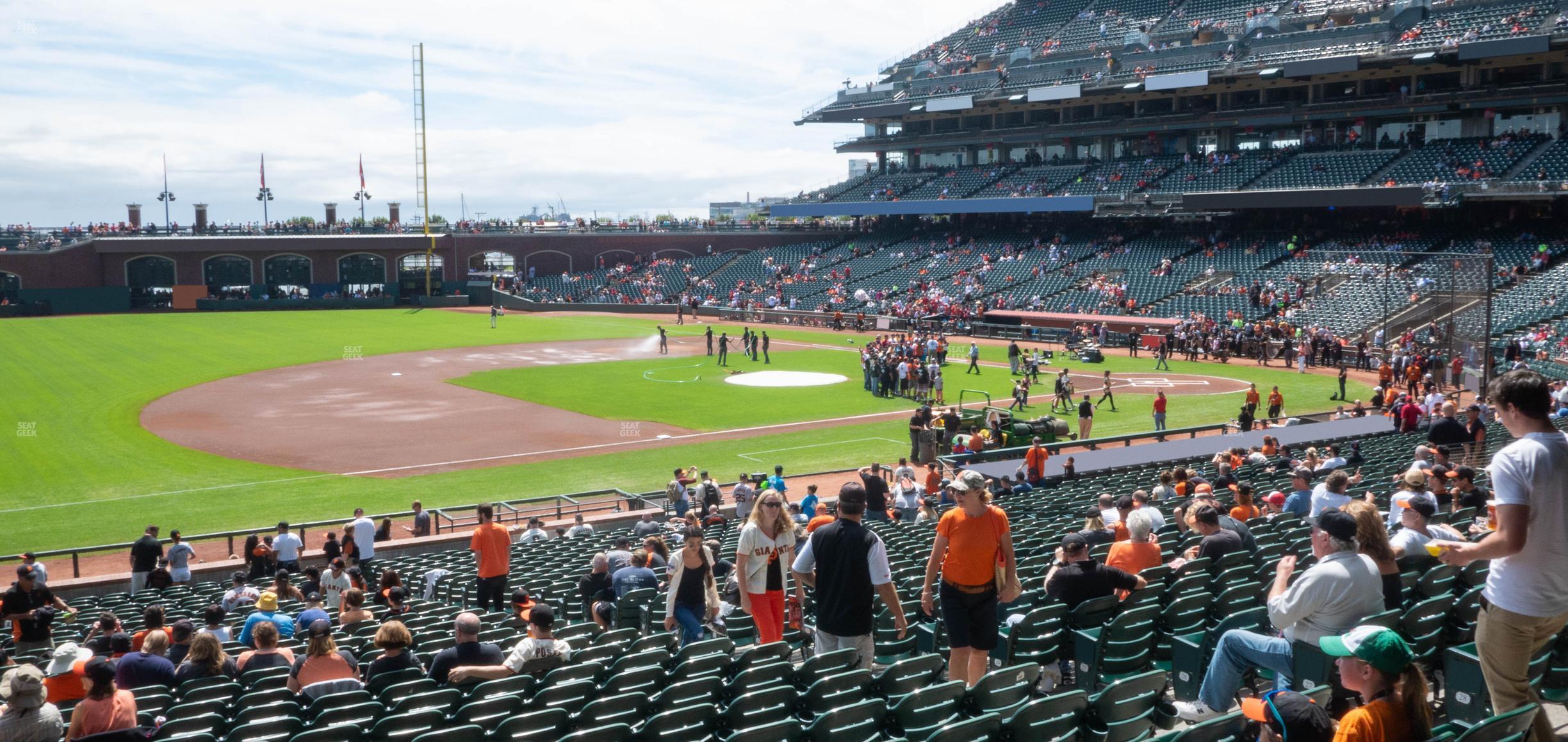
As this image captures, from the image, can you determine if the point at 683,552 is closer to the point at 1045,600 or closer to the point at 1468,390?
the point at 1045,600

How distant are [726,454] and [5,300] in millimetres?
66101

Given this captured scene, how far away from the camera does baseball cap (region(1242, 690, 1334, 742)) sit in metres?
4.58

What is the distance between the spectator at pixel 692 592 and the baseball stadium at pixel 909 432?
5 cm

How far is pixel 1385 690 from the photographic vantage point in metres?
4.86

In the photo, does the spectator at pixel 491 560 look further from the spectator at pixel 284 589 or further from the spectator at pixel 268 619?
the spectator at pixel 284 589

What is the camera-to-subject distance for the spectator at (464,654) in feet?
27.4


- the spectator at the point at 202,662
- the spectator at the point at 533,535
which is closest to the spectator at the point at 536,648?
the spectator at the point at 202,662

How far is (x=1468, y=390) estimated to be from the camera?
112 feet

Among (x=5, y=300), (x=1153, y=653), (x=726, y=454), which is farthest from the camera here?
(x=5, y=300)

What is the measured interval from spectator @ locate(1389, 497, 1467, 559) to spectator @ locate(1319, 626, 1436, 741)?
2939 mm

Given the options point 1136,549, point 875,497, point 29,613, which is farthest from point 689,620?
point 29,613

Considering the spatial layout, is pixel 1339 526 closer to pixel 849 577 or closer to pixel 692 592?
pixel 849 577

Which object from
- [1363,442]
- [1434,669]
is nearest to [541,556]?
[1434,669]

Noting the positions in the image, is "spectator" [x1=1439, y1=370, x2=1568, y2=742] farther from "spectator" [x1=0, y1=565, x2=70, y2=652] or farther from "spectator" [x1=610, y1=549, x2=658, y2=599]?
"spectator" [x1=0, y1=565, x2=70, y2=652]
